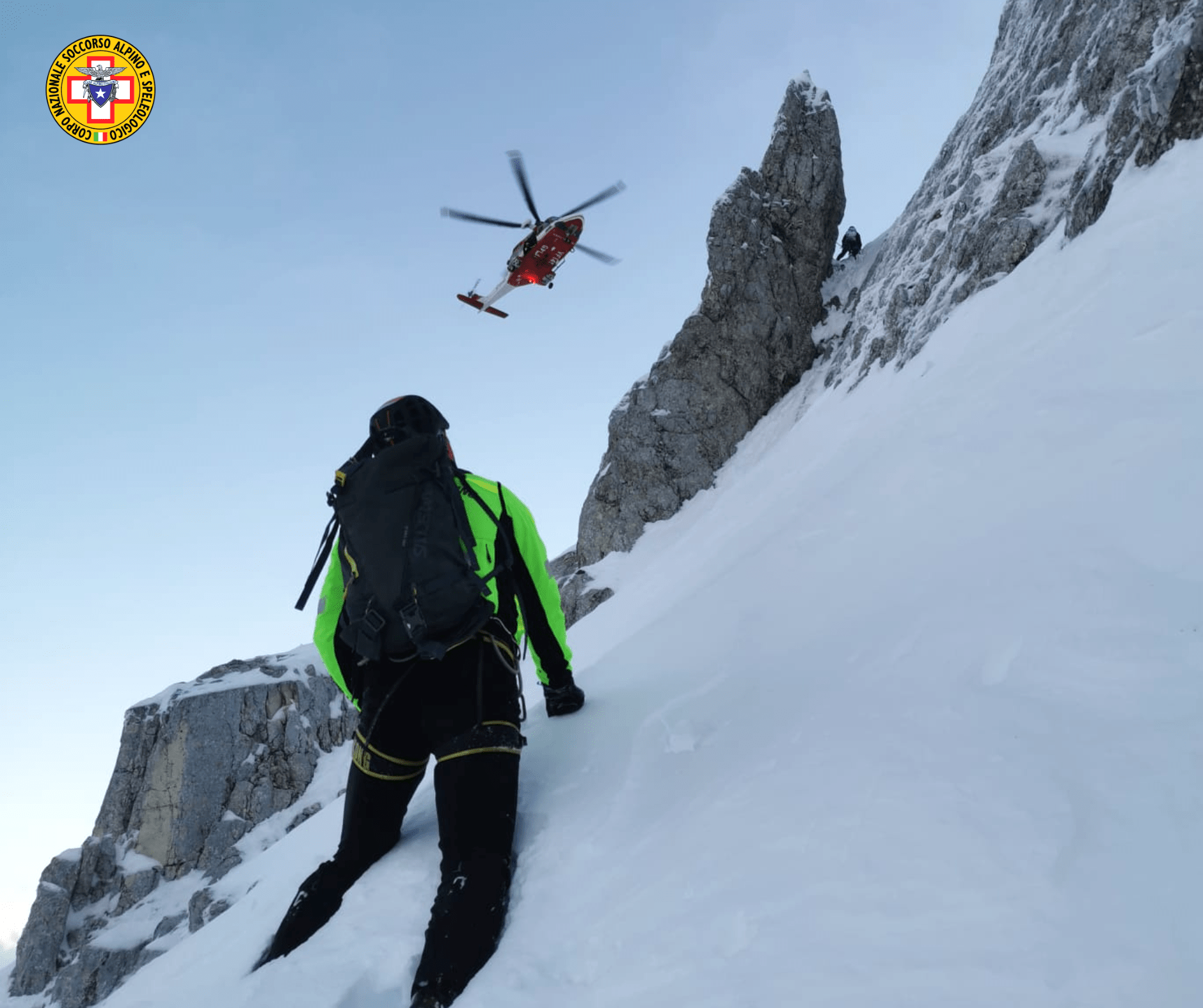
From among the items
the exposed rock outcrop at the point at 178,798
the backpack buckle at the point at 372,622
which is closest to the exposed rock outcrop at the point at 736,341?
the exposed rock outcrop at the point at 178,798

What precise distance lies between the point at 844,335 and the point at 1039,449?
101 ft

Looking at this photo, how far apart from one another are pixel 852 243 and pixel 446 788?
40273 mm

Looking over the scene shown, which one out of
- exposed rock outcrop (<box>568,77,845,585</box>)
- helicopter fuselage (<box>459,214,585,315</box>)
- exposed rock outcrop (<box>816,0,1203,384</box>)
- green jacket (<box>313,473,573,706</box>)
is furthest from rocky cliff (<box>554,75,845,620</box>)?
green jacket (<box>313,473,573,706</box>)

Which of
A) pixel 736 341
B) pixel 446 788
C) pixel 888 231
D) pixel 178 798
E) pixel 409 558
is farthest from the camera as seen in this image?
pixel 888 231

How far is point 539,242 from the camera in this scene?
21672 millimetres

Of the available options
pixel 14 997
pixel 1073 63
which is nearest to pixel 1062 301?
pixel 1073 63

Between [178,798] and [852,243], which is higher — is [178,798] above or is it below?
below

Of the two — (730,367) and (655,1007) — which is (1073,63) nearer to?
(730,367)

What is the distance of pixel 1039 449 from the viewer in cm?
462

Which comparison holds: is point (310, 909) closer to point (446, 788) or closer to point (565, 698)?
point (446, 788)

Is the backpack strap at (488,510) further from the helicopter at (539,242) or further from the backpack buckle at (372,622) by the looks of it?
the helicopter at (539,242)

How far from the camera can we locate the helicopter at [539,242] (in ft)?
67.4

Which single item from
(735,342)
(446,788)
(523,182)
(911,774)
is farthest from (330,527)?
(735,342)

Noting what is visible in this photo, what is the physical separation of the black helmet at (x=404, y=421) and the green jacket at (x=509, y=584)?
369 mm
